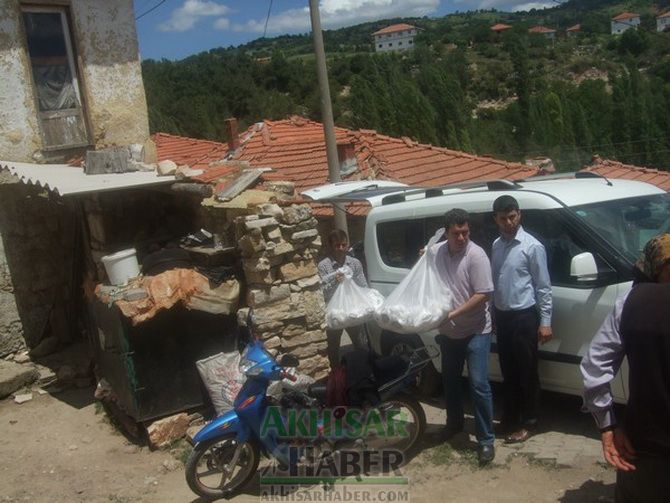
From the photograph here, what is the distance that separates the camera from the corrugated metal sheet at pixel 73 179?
19.9ft

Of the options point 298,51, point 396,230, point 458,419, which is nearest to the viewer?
point 458,419

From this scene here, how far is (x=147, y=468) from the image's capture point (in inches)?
216

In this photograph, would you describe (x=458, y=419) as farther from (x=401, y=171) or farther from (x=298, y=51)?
(x=298, y=51)

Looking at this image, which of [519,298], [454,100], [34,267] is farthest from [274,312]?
[454,100]

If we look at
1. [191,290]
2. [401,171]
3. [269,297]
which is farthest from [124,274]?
[401,171]

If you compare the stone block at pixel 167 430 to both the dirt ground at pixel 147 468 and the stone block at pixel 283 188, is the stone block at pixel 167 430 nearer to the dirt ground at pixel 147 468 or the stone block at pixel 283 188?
the dirt ground at pixel 147 468

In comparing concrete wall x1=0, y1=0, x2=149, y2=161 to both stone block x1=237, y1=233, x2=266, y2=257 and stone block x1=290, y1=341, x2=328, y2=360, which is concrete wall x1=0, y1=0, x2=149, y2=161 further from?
stone block x1=290, y1=341, x2=328, y2=360

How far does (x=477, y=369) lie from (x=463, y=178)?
8611 mm

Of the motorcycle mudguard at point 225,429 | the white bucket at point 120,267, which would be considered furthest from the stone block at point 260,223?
the motorcycle mudguard at point 225,429

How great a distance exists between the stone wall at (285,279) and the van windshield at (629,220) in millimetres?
2378

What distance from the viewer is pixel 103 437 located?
620 cm

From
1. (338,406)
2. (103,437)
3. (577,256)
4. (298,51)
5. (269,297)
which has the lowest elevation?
(103,437)

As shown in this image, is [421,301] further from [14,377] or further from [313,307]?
[14,377]

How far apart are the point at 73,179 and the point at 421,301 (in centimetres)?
404
